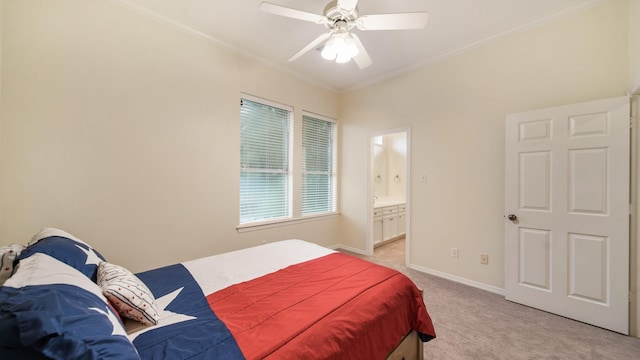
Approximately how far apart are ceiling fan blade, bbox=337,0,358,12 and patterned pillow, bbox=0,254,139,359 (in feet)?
6.73

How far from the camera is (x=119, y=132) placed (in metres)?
2.17

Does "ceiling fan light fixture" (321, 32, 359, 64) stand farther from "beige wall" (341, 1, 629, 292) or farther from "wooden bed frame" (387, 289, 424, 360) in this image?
"wooden bed frame" (387, 289, 424, 360)

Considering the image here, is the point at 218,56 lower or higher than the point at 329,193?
higher

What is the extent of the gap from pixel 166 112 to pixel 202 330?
2.22m

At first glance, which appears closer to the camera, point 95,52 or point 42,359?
point 42,359

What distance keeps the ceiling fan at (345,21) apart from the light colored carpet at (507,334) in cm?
247

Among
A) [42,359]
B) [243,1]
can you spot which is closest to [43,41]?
[243,1]

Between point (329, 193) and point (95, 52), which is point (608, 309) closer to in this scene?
point (329, 193)

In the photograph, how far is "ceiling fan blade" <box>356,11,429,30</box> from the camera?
1.69 m

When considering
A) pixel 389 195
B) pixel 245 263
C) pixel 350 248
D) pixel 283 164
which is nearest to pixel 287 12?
Answer: pixel 245 263

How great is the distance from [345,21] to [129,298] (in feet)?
7.43

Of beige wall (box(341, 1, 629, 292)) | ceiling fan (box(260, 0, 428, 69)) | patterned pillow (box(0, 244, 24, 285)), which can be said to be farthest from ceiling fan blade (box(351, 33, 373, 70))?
patterned pillow (box(0, 244, 24, 285))

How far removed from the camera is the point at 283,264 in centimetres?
186

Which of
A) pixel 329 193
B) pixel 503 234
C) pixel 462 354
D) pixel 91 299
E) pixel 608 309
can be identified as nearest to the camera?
pixel 91 299
